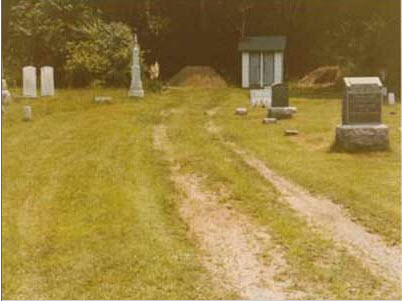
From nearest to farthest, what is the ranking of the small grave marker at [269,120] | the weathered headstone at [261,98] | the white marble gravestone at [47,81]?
the small grave marker at [269,120]
the weathered headstone at [261,98]
the white marble gravestone at [47,81]

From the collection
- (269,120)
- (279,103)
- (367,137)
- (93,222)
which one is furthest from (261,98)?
(93,222)

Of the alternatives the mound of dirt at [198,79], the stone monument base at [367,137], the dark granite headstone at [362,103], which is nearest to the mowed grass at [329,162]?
the stone monument base at [367,137]

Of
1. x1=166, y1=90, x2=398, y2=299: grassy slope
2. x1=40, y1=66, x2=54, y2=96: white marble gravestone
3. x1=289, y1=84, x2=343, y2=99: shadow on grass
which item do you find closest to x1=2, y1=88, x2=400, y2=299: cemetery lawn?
x1=166, y1=90, x2=398, y2=299: grassy slope

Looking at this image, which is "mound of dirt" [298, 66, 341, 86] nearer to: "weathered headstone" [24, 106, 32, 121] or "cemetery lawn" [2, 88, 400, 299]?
"cemetery lawn" [2, 88, 400, 299]

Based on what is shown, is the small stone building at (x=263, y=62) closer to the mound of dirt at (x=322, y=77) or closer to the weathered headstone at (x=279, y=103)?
the mound of dirt at (x=322, y=77)

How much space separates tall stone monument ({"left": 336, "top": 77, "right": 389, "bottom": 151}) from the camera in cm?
1803

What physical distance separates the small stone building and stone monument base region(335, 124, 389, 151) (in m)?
24.9

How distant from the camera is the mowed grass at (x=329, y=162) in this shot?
12539 millimetres

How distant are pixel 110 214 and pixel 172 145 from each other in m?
7.41

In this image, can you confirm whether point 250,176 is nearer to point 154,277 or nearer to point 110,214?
point 110,214

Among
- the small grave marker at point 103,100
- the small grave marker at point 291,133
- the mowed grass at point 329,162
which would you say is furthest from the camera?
the small grave marker at point 103,100

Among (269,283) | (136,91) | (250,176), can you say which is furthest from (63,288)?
(136,91)

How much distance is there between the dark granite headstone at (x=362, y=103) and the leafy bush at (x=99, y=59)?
20029 mm

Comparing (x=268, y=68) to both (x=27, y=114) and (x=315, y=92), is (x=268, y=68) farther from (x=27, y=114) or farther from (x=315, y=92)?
(x=27, y=114)
